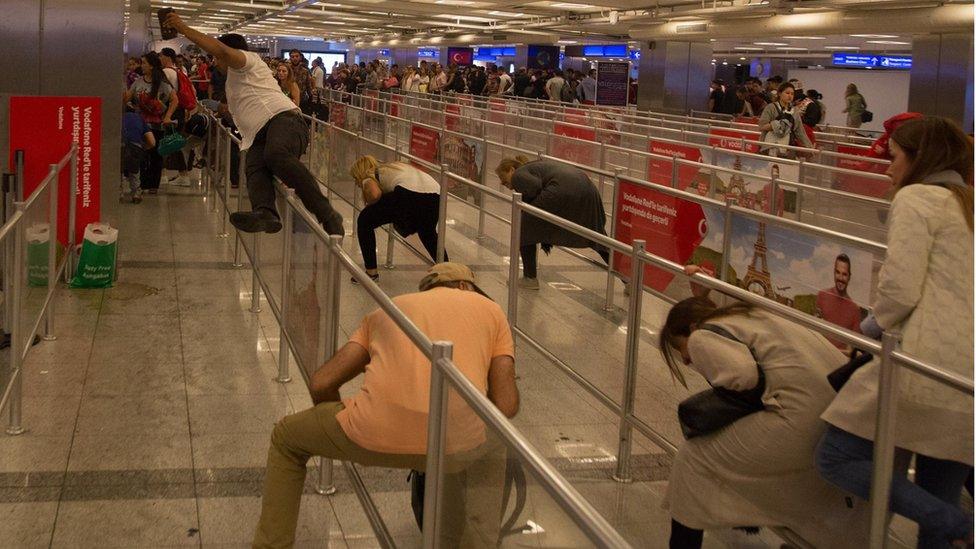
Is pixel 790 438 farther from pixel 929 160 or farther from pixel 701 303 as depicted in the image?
pixel 929 160

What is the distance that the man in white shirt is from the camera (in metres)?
7.38

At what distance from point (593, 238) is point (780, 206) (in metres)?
4.54

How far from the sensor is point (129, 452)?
521 centimetres

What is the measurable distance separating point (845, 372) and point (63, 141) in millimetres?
6689

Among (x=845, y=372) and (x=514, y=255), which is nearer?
(x=845, y=372)

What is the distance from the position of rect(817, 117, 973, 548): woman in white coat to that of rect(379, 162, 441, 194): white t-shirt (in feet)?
18.3

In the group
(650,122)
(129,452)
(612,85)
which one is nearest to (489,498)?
(129,452)

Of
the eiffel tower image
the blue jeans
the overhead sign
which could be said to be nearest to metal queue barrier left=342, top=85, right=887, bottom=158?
the eiffel tower image

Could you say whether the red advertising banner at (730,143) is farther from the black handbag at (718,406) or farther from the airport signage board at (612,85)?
the airport signage board at (612,85)

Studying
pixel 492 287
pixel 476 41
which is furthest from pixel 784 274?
pixel 476 41

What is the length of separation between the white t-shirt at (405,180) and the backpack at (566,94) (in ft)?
77.3

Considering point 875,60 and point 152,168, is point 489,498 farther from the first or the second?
point 875,60

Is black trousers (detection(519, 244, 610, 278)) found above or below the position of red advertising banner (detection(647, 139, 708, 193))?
below

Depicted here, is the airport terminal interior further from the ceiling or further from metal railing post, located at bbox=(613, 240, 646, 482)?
the ceiling
